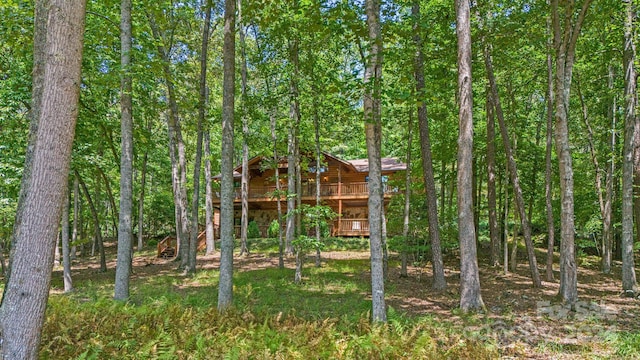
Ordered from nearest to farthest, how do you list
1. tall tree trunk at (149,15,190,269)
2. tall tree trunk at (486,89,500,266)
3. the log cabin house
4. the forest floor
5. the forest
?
the forest → the forest floor → tall tree trunk at (486,89,500,266) → tall tree trunk at (149,15,190,269) → the log cabin house

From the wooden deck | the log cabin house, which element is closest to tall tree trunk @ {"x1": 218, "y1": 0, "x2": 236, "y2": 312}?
the log cabin house

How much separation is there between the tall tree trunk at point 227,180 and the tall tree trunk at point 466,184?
474cm

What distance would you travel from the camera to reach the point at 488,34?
9.66 metres

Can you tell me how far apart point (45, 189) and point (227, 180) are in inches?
147

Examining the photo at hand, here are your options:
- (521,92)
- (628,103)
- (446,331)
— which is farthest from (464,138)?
(521,92)

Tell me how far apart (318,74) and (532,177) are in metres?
11.8

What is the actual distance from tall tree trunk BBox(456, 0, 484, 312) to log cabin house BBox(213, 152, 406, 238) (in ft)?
49.2

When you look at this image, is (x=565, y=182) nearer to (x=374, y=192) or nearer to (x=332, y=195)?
(x=374, y=192)

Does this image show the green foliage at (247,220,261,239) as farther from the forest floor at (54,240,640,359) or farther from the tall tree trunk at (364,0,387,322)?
the tall tree trunk at (364,0,387,322)

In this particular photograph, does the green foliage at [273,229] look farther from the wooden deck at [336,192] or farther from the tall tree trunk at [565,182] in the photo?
the tall tree trunk at [565,182]

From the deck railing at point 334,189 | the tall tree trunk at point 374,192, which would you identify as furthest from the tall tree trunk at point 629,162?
the deck railing at point 334,189

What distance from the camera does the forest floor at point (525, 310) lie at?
5.35m

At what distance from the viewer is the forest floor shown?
17.5 ft

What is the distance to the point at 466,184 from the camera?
749 centimetres
